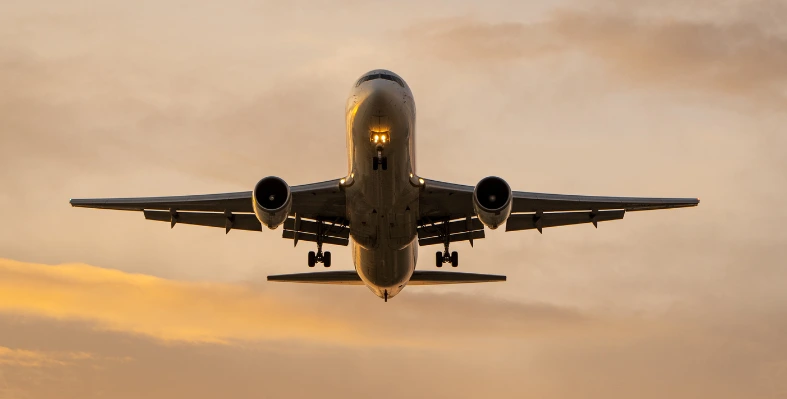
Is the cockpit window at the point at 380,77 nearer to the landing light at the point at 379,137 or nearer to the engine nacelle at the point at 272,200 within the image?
the landing light at the point at 379,137

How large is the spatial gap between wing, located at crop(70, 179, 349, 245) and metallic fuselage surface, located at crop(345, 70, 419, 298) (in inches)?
50.0

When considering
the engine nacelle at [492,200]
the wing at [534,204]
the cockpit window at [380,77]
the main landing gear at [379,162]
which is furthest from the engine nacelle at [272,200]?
the engine nacelle at [492,200]

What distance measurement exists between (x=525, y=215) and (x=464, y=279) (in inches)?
139

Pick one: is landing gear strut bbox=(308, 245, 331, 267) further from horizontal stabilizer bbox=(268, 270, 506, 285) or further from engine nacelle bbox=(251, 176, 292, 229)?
engine nacelle bbox=(251, 176, 292, 229)

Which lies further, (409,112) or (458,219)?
(458,219)

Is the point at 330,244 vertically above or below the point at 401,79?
below

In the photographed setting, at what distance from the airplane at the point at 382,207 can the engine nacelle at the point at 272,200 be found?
1.1 inches

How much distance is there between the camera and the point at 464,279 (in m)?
39.0

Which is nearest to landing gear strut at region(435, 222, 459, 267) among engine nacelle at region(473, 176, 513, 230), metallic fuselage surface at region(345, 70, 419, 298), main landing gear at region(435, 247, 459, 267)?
main landing gear at region(435, 247, 459, 267)

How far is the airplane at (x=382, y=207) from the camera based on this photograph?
3027 centimetres

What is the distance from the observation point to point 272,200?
100ft

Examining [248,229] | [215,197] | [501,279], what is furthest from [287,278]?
[501,279]

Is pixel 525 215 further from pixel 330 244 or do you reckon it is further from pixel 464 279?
pixel 330 244

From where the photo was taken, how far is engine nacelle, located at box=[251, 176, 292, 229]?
3027cm
